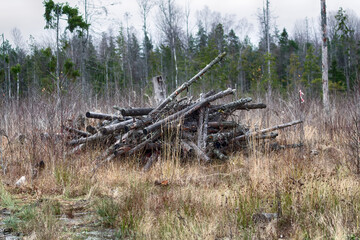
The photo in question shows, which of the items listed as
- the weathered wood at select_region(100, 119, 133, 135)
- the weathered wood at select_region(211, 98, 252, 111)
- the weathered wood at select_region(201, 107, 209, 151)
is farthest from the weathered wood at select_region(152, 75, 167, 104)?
the weathered wood at select_region(100, 119, 133, 135)

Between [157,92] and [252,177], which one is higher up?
[157,92]

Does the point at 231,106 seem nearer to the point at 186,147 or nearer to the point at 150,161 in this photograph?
the point at 186,147

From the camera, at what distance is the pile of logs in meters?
6.20

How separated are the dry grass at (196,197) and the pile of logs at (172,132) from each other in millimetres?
301

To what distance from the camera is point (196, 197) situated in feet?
13.6

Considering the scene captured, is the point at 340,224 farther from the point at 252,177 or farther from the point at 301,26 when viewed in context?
the point at 301,26

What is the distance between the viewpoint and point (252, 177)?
495 cm

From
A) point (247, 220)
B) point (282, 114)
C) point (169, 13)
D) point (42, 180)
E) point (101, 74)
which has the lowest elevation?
point (247, 220)

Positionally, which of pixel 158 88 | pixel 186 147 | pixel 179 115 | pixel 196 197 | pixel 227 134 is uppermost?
pixel 158 88

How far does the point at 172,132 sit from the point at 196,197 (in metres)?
2.32

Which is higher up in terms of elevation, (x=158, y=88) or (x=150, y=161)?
(x=158, y=88)

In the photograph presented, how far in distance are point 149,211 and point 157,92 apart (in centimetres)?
461

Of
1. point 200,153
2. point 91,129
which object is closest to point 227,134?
point 200,153

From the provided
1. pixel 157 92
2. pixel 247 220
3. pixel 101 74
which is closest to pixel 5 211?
pixel 247 220
